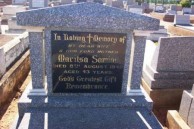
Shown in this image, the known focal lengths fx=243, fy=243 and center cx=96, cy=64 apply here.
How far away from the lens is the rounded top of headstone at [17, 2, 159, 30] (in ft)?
12.3

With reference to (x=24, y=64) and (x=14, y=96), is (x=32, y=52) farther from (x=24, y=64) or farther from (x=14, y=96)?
(x=24, y=64)

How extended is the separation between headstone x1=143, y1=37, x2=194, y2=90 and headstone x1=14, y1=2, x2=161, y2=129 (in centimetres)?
137

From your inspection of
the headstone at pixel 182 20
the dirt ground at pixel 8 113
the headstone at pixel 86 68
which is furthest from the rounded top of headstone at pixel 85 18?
the headstone at pixel 182 20

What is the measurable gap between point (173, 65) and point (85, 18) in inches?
108

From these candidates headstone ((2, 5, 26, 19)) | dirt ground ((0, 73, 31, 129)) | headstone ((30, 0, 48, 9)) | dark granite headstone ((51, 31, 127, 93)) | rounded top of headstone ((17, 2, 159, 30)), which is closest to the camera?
rounded top of headstone ((17, 2, 159, 30))

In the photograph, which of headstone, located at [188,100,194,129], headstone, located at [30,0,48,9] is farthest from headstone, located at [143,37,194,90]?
headstone, located at [30,0,48,9]

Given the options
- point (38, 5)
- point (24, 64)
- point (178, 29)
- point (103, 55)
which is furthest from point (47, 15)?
point (38, 5)

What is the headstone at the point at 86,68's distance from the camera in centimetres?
378

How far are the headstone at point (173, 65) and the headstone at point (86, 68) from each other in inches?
53.8

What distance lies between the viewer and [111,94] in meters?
4.36

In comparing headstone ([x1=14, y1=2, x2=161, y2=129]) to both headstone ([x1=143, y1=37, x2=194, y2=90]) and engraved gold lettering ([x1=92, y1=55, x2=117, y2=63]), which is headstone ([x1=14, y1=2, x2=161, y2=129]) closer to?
engraved gold lettering ([x1=92, y1=55, x2=117, y2=63])

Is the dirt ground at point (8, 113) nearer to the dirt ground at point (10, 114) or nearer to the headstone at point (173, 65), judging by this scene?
the dirt ground at point (10, 114)

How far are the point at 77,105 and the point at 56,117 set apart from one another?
17.1 inches

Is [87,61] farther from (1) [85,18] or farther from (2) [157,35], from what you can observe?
(2) [157,35]
